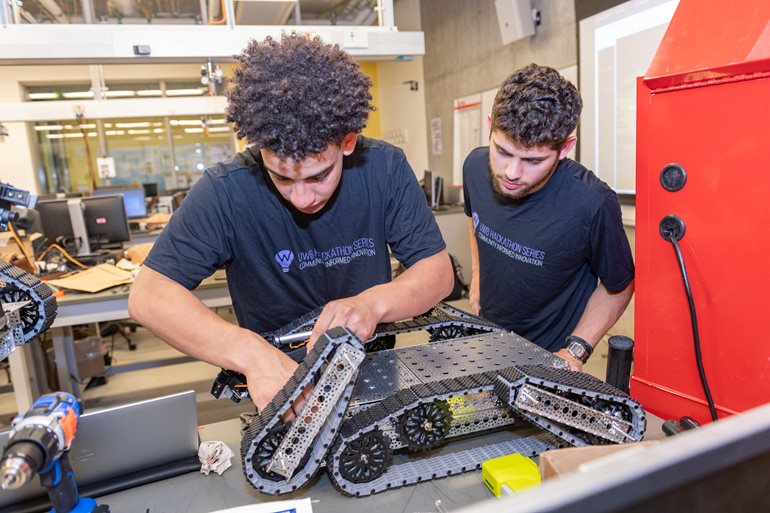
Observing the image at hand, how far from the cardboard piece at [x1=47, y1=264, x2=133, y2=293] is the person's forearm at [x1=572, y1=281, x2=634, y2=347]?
2386 millimetres

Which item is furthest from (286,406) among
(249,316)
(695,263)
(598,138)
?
(598,138)

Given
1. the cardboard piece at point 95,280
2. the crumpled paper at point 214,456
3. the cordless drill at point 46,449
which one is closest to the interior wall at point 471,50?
the cardboard piece at point 95,280

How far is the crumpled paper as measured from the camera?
2.90 ft

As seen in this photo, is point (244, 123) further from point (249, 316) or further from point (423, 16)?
point (423, 16)

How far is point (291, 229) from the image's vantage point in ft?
4.07

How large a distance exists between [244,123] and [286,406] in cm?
52

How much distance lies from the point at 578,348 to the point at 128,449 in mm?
1022

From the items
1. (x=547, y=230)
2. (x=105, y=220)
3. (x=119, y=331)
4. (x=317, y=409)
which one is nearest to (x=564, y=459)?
(x=317, y=409)

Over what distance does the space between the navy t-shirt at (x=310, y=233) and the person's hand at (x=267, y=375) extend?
1.11ft

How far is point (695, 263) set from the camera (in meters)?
0.88

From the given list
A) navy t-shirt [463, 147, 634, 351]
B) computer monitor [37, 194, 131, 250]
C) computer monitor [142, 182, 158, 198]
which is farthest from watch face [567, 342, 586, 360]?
computer monitor [142, 182, 158, 198]

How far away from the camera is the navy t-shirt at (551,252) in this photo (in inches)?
55.2

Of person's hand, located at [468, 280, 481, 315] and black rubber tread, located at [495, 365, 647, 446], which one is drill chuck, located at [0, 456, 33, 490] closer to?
black rubber tread, located at [495, 365, 647, 446]

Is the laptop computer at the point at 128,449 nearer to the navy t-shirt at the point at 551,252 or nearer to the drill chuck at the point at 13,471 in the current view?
the drill chuck at the point at 13,471
